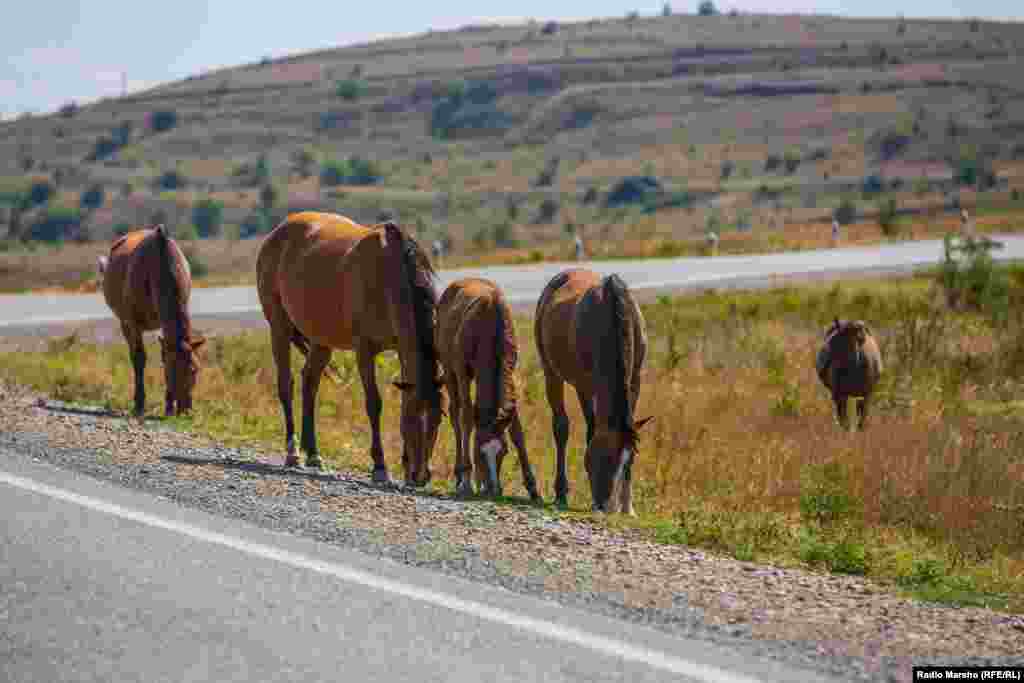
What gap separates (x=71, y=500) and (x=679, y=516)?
4036 mm

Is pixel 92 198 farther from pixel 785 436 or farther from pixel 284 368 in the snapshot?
pixel 284 368

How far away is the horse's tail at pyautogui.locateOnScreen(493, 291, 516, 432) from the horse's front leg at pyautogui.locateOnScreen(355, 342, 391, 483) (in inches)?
51.6

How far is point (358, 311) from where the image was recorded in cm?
1313

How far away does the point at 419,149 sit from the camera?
125000 mm

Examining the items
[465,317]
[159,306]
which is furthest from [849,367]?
[159,306]

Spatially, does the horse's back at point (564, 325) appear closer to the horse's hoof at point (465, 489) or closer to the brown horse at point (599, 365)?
the brown horse at point (599, 365)

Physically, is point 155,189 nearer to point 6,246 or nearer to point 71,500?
point 6,246

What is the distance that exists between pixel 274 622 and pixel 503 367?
445cm

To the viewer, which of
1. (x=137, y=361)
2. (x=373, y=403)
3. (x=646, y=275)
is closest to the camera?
(x=373, y=403)

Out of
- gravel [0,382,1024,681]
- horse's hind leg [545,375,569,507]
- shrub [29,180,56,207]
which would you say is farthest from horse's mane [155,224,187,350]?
shrub [29,180,56,207]

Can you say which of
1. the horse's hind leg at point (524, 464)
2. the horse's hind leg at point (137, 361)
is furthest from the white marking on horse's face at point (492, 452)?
the horse's hind leg at point (137, 361)

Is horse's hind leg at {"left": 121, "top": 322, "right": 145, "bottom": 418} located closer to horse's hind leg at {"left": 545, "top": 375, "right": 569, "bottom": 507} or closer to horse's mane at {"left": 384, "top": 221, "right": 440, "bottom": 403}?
horse's mane at {"left": 384, "top": 221, "right": 440, "bottom": 403}

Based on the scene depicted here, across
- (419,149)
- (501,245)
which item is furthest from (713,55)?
(501,245)

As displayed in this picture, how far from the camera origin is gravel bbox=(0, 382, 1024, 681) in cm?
737
